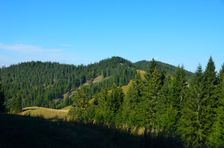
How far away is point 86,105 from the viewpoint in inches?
3676

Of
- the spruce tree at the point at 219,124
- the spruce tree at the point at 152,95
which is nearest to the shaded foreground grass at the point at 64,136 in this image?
the spruce tree at the point at 219,124

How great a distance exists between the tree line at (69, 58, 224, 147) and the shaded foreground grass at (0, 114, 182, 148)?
23.8 m

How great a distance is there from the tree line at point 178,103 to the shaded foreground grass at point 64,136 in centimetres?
2383

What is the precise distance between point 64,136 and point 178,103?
5103 cm

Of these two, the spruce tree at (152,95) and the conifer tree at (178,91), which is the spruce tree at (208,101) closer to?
the conifer tree at (178,91)

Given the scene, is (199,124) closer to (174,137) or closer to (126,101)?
(126,101)

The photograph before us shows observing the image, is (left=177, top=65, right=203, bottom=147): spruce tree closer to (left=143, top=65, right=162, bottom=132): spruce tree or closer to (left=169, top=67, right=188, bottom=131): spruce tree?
(left=169, top=67, right=188, bottom=131): spruce tree

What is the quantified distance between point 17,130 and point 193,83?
46.6 m

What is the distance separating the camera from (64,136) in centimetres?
934

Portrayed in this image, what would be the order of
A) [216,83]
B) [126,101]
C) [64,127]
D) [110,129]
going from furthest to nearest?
[126,101] < [216,83] < [110,129] < [64,127]

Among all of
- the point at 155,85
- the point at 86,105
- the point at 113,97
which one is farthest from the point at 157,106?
the point at 86,105

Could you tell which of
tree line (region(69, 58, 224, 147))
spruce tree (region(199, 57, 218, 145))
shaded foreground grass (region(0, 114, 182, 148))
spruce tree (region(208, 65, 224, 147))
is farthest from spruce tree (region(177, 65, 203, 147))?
shaded foreground grass (region(0, 114, 182, 148))

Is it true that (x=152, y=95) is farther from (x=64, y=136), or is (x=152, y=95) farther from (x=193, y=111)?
(x=64, y=136)

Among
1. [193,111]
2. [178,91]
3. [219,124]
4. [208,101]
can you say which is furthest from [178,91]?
[219,124]
